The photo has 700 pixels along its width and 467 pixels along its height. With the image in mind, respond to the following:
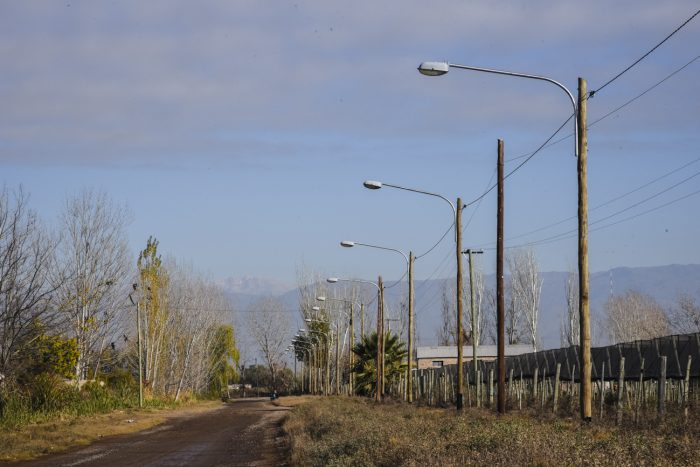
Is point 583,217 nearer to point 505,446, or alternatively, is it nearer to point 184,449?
point 505,446

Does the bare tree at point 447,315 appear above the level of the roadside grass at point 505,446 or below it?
above

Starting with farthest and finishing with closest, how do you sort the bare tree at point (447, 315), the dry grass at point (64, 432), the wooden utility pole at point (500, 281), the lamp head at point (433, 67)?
the bare tree at point (447, 315) < the wooden utility pole at point (500, 281) < the dry grass at point (64, 432) < the lamp head at point (433, 67)

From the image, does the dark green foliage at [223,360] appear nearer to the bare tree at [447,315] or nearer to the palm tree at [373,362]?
the bare tree at [447,315]

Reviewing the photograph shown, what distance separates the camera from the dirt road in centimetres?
2270

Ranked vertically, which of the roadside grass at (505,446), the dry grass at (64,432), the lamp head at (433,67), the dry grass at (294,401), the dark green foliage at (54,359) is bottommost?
the dry grass at (294,401)

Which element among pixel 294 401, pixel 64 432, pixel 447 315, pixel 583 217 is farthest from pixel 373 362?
pixel 583 217

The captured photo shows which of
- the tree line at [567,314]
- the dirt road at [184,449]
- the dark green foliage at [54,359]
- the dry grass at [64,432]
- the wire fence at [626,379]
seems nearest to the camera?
the dirt road at [184,449]

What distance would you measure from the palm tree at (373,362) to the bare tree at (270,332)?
74.4 metres

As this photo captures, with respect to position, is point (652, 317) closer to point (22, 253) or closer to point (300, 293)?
point (300, 293)

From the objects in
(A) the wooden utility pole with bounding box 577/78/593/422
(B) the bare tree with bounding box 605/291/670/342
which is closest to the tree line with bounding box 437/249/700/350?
(B) the bare tree with bounding box 605/291/670/342

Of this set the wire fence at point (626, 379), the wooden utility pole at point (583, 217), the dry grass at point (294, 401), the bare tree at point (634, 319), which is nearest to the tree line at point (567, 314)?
the bare tree at point (634, 319)

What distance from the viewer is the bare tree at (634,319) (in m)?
109

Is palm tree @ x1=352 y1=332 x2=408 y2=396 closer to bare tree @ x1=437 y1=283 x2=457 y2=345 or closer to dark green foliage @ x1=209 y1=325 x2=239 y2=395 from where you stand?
dark green foliage @ x1=209 y1=325 x2=239 y2=395

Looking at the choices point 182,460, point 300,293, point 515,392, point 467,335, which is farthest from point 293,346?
point 182,460
